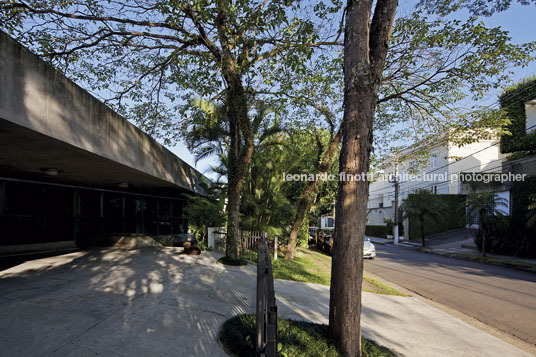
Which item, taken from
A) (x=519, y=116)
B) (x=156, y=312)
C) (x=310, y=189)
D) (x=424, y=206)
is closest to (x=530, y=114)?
(x=519, y=116)

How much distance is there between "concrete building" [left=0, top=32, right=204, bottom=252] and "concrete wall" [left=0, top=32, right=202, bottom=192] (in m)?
0.01

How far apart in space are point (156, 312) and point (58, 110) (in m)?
3.78

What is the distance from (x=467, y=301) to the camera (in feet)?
24.5

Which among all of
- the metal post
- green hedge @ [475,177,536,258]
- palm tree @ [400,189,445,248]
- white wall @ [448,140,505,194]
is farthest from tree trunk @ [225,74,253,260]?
white wall @ [448,140,505,194]

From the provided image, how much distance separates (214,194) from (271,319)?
12.4 m

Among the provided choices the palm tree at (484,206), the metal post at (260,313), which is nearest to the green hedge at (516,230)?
the palm tree at (484,206)

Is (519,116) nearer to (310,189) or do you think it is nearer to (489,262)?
(489,262)

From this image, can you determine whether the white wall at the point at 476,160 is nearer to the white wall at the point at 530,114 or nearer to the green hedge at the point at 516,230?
the white wall at the point at 530,114

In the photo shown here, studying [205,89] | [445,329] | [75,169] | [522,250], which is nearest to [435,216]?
[522,250]

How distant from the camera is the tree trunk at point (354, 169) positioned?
3486 mm

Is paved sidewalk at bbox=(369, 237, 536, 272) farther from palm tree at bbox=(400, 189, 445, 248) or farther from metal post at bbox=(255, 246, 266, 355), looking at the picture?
metal post at bbox=(255, 246, 266, 355)

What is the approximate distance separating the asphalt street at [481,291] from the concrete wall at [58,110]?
365 inches

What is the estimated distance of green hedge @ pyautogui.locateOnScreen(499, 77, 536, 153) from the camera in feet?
59.5

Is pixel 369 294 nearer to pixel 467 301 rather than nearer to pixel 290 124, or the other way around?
pixel 467 301
